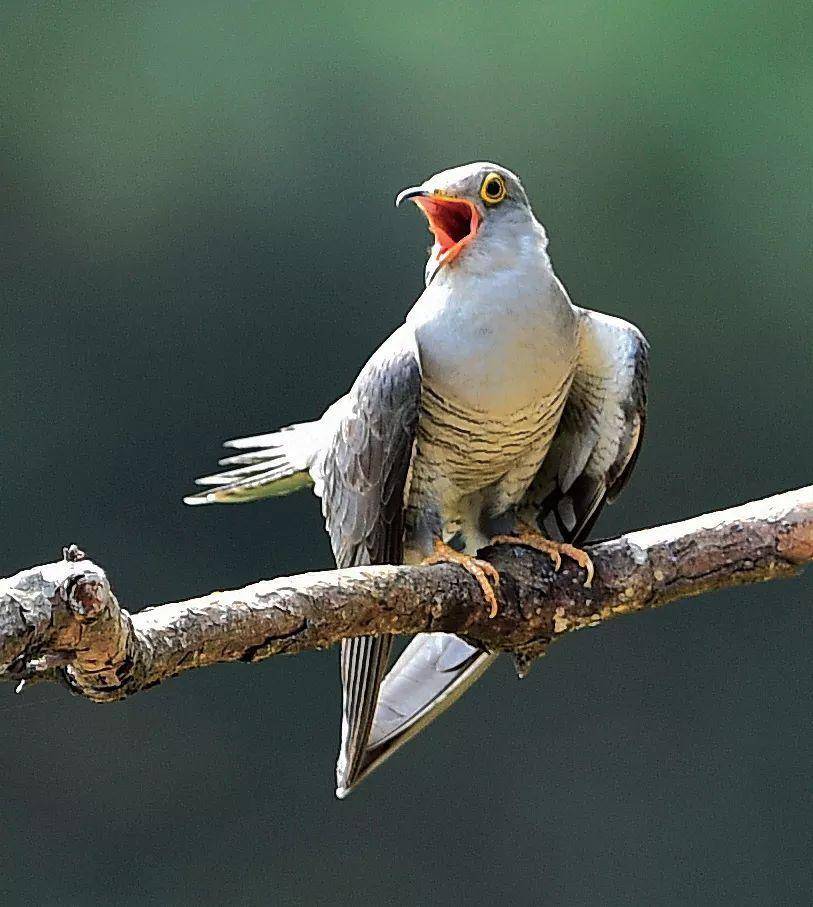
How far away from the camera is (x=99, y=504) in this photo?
2.33 meters

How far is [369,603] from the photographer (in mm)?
1269

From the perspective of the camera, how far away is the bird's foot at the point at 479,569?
146cm

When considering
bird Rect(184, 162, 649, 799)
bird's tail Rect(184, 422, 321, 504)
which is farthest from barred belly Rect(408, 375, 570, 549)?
bird's tail Rect(184, 422, 321, 504)

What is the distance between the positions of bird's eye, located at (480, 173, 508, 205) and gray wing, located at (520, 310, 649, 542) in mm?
193

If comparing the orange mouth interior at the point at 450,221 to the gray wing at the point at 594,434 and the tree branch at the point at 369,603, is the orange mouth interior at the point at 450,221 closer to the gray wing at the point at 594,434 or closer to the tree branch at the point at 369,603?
the gray wing at the point at 594,434

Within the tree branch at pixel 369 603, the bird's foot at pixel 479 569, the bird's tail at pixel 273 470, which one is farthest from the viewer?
the bird's tail at pixel 273 470

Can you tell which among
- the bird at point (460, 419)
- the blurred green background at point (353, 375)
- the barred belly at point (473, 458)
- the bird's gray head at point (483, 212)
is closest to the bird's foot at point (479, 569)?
the bird at point (460, 419)

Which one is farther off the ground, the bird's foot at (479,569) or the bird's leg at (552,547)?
the bird's foot at (479,569)

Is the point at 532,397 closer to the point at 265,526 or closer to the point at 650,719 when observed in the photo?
the point at 265,526

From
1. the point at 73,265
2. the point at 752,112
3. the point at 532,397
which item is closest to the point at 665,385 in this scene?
the point at 752,112

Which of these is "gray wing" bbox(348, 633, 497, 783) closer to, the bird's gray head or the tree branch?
the tree branch

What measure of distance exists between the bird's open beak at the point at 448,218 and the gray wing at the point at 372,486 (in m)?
0.12

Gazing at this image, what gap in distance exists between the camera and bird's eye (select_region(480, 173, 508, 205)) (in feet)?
5.03

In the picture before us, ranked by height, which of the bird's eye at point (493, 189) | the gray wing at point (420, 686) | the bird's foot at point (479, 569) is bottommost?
the gray wing at point (420, 686)
